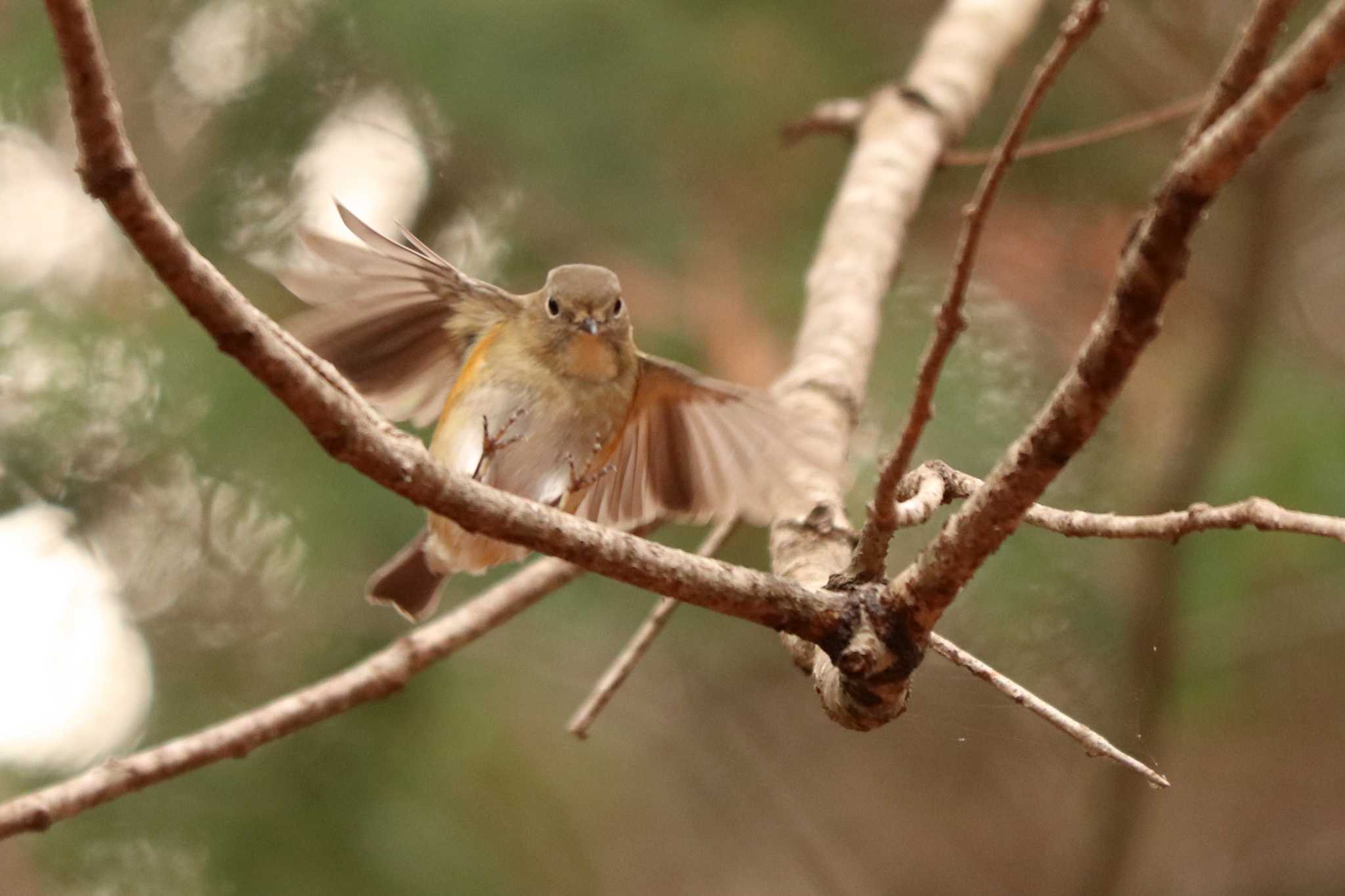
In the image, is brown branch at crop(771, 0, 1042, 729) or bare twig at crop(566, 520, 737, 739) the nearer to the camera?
brown branch at crop(771, 0, 1042, 729)

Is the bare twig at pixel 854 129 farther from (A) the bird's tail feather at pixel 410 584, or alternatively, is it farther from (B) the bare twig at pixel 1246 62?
(B) the bare twig at pixel 1246 62

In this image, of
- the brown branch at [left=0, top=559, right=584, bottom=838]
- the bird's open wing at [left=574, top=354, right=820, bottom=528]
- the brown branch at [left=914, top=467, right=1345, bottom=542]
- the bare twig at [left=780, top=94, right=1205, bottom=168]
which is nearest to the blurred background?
the bare twig at [left=780, top=94, right=1205, bottom=168]

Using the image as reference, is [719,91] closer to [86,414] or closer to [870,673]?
[86,414]

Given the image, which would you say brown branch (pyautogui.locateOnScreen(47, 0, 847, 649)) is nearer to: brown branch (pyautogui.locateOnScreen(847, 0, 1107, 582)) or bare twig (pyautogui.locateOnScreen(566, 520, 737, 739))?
brown branch (pyautogui.locateOnScreen(847, 0, 1107, 582))

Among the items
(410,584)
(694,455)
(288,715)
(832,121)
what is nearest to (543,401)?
(694,455)

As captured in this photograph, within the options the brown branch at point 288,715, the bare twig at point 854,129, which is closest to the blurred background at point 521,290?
the bare twig at point 854,129
